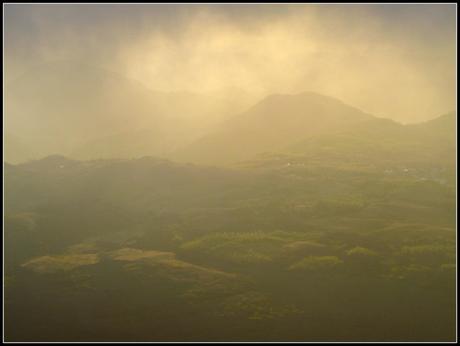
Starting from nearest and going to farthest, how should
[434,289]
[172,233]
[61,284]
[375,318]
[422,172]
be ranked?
1. [375,318]
2. [434,289]
3. [61,284]
4. [172,233]
5. [422,172]

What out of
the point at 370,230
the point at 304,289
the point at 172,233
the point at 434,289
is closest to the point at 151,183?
the point at 172,233

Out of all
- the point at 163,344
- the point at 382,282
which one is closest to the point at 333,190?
the point at 382,282

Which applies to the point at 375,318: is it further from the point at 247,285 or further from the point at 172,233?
the point at 172,233

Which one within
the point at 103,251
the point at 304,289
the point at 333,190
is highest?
the point at 333,190

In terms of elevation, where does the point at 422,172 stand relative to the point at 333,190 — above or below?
above

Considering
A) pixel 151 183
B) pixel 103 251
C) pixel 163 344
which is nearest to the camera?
pixel 163 344

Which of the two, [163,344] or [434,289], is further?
[434,289]

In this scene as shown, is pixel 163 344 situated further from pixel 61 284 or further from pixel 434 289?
pixel 434 289

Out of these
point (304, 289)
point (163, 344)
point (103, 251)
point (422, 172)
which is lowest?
point (163, 344)

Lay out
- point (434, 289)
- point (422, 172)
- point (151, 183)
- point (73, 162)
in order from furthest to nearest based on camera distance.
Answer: point (73, 162) → point (422, 172) → point (151, 183) → point (434, 289)
